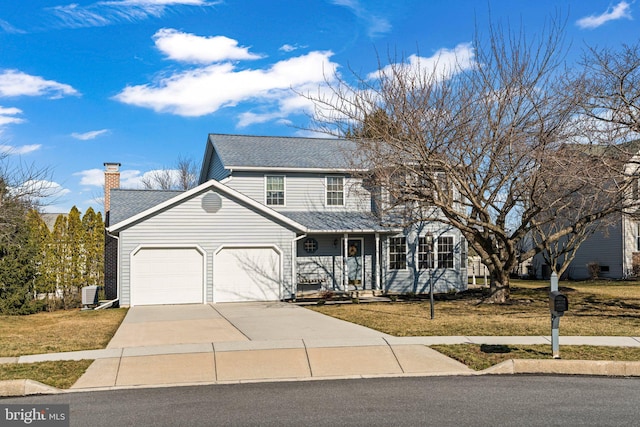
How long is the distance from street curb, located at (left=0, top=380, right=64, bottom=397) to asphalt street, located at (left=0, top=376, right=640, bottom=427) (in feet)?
0.75

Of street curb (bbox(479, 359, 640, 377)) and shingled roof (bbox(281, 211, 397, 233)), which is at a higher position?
shingled roof (bbox(281, 211, 397, 233))

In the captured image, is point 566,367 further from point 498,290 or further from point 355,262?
point 355,262

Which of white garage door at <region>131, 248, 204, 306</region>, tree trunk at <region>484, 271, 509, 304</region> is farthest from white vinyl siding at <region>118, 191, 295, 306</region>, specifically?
tree trunk at <region>484, 271, 509, 304</region>

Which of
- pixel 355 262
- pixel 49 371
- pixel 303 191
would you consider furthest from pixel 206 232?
pixel 49 371

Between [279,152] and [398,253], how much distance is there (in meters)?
6.92

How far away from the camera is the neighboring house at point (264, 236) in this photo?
69.6 feet

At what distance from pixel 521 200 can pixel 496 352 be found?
873cm

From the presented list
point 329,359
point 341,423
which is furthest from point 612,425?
point 329,359

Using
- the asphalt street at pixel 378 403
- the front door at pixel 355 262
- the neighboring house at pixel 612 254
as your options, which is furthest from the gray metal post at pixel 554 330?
the neighboring house at pixel 612 254

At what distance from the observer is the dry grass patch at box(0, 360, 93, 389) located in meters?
9.13

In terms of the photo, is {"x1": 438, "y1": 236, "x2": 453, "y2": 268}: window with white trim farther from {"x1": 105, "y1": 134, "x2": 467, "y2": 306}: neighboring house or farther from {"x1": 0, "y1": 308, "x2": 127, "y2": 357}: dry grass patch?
{"x1": 0, "y1": 308, "x2": 127, "y2": 357}: dry grass patch

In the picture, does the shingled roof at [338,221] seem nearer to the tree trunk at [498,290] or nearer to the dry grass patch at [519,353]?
the tree trunk at [498,290]

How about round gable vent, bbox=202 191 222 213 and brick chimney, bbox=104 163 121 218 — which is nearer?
round gable vent, bbox=202 191 222 213

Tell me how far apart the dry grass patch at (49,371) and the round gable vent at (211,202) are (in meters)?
11.7
